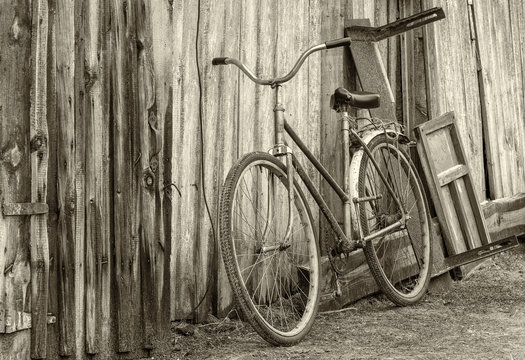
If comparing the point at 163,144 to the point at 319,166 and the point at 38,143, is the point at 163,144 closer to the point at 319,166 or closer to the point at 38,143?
the point at 38,143

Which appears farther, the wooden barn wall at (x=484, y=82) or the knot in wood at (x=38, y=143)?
the wooden barn wall at (x=484, y=82)

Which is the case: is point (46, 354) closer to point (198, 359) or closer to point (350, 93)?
point (198, 359)

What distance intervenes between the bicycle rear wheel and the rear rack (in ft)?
2.71

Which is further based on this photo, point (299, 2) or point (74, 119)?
point (299, 2)

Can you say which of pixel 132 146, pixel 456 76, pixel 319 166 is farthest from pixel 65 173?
pixel 456 76

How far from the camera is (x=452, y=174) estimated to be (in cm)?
670

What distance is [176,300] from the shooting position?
446 centimetres

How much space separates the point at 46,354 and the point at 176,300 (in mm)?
998

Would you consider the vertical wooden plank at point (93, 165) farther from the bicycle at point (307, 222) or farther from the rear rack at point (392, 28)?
the rear rack at point (392, 28)

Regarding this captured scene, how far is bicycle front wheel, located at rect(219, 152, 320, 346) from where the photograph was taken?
406 centimetres

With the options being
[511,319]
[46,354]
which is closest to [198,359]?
[46,354]

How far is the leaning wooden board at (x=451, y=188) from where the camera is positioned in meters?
6.52

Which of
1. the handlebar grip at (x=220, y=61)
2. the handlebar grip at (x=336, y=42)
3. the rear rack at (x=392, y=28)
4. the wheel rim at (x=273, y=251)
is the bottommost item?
the wheel rim at (x=273, y=251)

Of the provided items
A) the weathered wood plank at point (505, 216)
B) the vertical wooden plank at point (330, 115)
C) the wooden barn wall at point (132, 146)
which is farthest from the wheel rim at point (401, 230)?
the weathered wood plank at point (505, 216)
